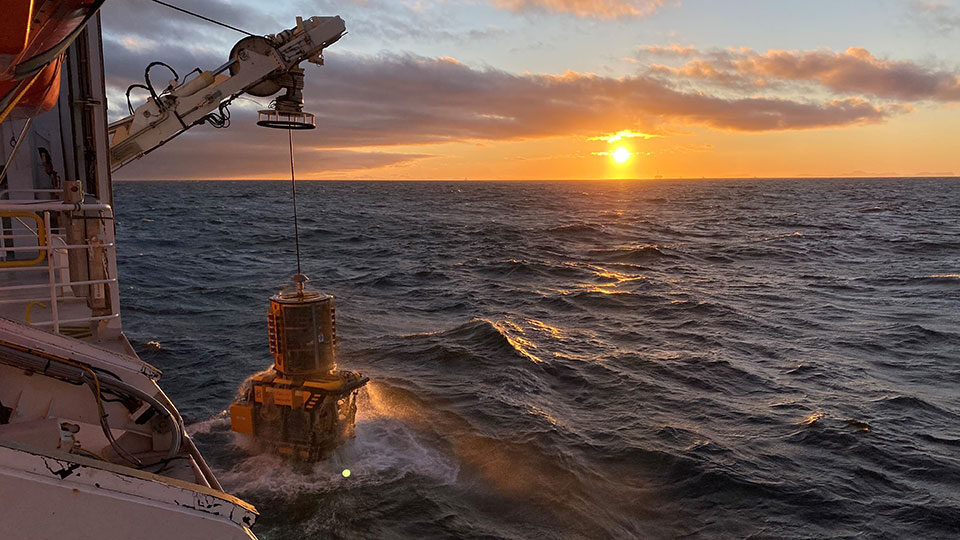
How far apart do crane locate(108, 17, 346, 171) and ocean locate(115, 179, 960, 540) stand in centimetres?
576

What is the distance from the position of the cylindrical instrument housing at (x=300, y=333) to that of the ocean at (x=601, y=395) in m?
1.69

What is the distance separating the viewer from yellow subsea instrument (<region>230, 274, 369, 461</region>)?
8773 mm

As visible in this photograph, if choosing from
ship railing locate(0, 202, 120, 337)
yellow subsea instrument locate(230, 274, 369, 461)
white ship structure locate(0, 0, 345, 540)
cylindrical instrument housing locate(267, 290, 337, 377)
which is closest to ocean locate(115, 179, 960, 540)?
yellow subsea instrument locate(230, 274, 369, 461)

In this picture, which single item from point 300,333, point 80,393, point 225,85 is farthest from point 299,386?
Result: point 225,85

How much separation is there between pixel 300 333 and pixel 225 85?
28.2ft

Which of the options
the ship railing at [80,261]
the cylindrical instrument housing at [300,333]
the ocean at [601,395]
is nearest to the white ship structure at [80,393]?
the ship railing at [80,261]

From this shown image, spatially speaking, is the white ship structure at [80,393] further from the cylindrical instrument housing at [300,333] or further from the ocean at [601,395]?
the ocean at [601,395]

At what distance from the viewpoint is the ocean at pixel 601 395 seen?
846 cm

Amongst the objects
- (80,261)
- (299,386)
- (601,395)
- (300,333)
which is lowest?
(601,395)

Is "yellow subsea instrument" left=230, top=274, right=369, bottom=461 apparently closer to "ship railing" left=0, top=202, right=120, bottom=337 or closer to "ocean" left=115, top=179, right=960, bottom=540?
"ocean" left=115, top=179, right=960, bottom=540

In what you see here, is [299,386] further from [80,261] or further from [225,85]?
[225,85]

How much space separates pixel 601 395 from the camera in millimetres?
12906

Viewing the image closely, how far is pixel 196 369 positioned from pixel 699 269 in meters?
25.4

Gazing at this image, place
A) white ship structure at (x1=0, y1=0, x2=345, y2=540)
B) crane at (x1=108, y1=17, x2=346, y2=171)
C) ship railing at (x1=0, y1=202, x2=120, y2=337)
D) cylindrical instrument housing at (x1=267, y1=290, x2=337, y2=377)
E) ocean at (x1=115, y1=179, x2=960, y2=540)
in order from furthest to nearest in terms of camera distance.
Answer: crane at (x1=108, y1=17, x2=346, y2=171)
cylindrical instrument housing at (x1=267, y1=290, x2=337, y2=377)
ocean at (x1=115, y1=179, x2=960, y2=540)
ship railing at (x1=0, y1=202, x2=120, y2=337)
white ship structure at (x1=0, y1=0, x2=345, y2=540)
